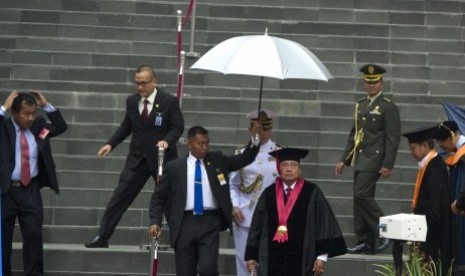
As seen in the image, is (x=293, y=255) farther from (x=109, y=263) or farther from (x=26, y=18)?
(x=26, y=18)

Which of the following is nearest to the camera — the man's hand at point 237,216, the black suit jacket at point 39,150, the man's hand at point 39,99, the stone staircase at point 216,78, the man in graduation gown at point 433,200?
the man in graduation gown at point 433,200

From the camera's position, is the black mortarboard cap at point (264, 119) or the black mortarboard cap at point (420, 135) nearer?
the black mortarboard cap at point (420, 135)

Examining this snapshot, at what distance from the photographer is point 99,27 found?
1902 cm

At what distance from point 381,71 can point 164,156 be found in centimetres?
252

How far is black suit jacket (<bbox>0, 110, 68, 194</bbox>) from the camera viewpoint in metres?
13.6

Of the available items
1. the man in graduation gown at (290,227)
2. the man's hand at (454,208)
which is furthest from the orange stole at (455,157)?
the man in graduation gown at (290,227)

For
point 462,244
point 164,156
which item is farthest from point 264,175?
point 462,244

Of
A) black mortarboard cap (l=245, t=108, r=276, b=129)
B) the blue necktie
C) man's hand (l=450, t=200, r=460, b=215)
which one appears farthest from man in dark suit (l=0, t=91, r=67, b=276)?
man's hand (l=450, t=200, r=460, b=215)

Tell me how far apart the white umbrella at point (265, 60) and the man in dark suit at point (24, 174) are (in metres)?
1.92

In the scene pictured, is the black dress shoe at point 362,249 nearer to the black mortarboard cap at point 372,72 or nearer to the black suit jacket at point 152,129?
the black mortarboard cap at point 372,72

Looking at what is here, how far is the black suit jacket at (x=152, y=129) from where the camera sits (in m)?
14.1

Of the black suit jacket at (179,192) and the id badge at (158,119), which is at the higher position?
the id badge at (158,119)

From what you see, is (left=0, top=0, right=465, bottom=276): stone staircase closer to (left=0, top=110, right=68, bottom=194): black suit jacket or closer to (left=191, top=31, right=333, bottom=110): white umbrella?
(left=0, top=110, right=68, bottom=194): black suit jacket

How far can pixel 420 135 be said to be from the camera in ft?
42.9
